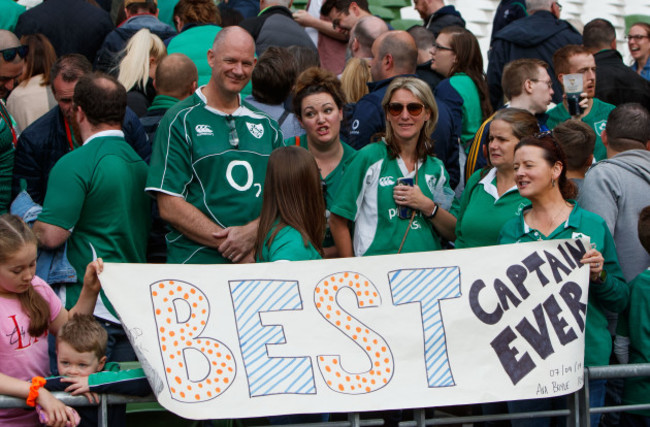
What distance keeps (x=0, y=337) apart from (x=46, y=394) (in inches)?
15.5

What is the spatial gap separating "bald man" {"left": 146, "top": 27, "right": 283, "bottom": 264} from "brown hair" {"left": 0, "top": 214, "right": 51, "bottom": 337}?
3.09ft

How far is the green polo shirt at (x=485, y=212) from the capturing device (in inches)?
213

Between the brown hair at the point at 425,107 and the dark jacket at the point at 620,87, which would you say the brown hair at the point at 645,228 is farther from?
the dark jacket at the point at 620,87

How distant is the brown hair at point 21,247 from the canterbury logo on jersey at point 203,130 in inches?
47.8

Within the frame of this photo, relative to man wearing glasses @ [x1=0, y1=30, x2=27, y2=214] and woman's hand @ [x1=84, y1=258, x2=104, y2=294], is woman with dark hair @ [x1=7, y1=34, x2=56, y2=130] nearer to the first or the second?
man wearing glasses @ [x1=0, y1=30, x2=27, y2=214]

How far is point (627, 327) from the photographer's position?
513cm

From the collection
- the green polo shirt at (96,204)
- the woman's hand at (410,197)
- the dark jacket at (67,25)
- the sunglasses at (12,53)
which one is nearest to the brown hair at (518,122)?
the woman's hand at (410,197)

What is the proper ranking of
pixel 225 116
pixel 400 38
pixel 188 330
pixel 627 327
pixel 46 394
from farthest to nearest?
pixel 400 38 → pixel 225 116 → pixel 627 327 → pixel 188 330 → pixel 46 394

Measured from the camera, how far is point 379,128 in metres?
6.59

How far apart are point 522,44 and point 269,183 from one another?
4.56 meters

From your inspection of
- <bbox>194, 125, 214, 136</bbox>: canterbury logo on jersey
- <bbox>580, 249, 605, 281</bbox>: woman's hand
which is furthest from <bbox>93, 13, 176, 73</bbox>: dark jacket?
<bbox>580, 249, 605, 281</bbox>: woman's hand

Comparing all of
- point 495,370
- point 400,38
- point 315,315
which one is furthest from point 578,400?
point 400,38

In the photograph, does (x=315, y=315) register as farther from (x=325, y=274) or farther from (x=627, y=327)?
(x=627, y=327)

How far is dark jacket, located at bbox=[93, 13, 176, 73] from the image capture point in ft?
25.9
